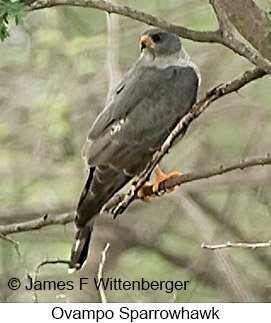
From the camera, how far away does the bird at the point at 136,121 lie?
1.85 metres

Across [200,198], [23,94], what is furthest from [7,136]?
[200,198]

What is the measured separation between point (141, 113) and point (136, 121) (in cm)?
2

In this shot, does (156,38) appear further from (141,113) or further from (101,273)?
(101,273)

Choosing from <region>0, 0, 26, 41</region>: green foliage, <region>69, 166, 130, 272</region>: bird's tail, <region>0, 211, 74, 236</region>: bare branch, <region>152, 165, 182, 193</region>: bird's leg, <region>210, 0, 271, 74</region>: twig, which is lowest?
<region>0, 211, 74, 236</region>: bare branch

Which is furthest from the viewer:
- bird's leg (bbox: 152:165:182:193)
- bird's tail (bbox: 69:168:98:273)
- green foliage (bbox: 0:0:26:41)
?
bird's leg (bbox: 152:165:182:193)

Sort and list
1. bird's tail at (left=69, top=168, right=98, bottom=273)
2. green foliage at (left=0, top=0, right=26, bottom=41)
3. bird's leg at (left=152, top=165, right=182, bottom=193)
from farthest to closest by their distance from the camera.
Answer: bird's leg at (left=152, top=165, right=182, bottom=193) < bird's tail at (left=69, top=168, right=98, bottom=273) < green foliage at (left=0, top=0, right=26, bottom=41)

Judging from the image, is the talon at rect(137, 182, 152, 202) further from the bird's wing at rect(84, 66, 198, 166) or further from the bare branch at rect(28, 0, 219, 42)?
the bare branch at rect(28, 0, 219, 42)

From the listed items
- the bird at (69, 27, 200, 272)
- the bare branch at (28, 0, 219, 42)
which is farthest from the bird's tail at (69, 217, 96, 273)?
the bare branch at (28, 0, 219, 42)

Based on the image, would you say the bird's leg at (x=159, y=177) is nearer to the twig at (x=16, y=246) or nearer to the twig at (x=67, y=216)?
the twig at (x=67, y=216)

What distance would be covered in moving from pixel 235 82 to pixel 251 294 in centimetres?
47

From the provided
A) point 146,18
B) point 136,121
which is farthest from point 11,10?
point 136,121

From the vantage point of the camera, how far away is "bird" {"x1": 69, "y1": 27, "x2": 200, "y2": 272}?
185cm

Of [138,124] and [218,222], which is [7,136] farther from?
[218,222]

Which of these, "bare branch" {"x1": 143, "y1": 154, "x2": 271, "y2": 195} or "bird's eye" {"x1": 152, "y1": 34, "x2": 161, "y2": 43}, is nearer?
"bare branch" {"x1": 143, "y1": 154, "x2": 271, "y2": 195}
